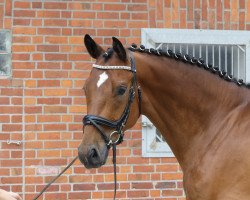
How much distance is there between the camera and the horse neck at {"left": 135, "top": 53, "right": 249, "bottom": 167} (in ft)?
12.1

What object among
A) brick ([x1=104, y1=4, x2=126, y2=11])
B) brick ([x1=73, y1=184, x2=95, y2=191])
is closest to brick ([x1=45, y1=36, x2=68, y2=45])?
brick ([x1=104, y1=4, x2=126, y2=11])

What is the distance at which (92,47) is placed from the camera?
12.5ft

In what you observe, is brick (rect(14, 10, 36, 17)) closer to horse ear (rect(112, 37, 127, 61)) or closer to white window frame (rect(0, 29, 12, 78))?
white window frame (rect(0, 29, 12, 78))

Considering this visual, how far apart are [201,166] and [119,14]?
2538mm

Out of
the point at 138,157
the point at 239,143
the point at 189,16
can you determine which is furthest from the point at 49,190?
the point at 239,143

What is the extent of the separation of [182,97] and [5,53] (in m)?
2.34

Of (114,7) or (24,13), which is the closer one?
(24,13)

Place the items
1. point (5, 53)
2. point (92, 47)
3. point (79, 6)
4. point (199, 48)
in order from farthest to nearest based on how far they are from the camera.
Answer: point (199, 48)
point (79, 6)
point (5, 53)
point (92, 47)

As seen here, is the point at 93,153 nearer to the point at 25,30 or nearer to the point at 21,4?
the point at 25,30

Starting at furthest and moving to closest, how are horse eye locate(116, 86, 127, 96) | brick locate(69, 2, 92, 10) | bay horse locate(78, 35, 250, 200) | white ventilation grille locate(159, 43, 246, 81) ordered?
white ventilation grille locate(159, 43, 246, 81), brick locate(69, 2, 92, 10), horse eye locate(116, 86, 127, 96), bay horse locate(78, 35, 250, 200)

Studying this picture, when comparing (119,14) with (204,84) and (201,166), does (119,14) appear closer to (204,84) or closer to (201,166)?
(204,84)

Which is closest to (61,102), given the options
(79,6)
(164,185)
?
(79,6)

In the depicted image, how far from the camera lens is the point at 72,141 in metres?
5.52

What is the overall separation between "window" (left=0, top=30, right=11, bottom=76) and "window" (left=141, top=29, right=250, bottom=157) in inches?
51.1
